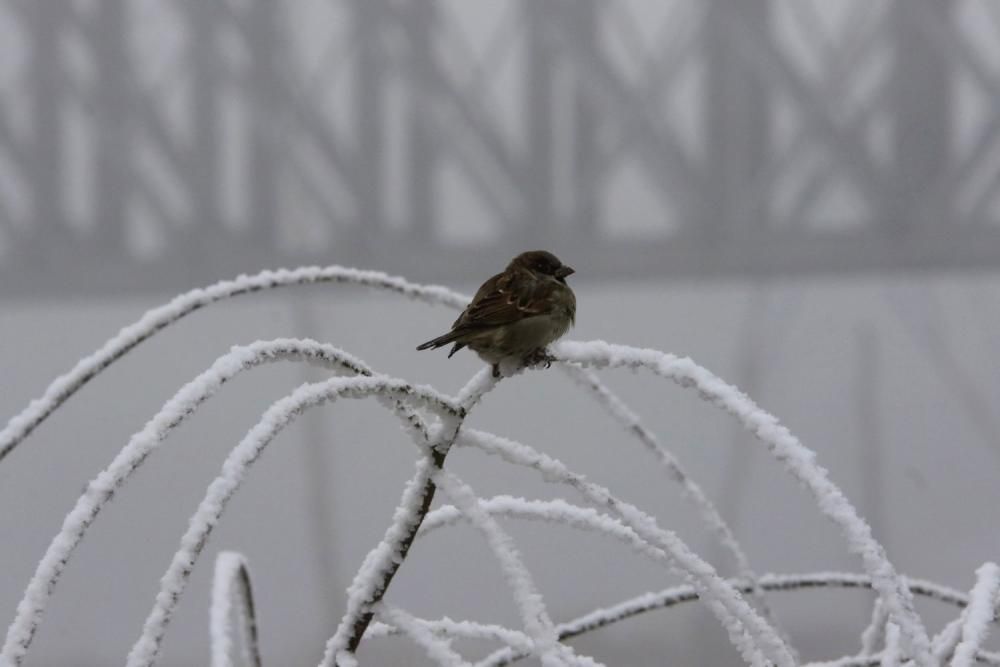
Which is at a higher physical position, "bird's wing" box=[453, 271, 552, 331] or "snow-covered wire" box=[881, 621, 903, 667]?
"bird's wing" box=[453, 271, 552, 331]

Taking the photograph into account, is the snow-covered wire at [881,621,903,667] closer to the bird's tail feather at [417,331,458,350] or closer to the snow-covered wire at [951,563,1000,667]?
the snow-covered wire at [951,563,1000,667]

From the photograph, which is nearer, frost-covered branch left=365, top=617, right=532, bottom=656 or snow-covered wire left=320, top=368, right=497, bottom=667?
snow-covered wire left=320, top=368, right=497, bottom=667

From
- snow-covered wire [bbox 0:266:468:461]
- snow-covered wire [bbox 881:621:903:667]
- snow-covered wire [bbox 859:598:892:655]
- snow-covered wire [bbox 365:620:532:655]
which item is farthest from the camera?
snow-covered wire [bbox 859:598:892:655]

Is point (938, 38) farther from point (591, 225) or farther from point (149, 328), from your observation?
point (149, 328)

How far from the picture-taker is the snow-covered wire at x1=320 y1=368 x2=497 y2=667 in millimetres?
1892

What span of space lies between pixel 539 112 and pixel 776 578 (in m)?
2.44

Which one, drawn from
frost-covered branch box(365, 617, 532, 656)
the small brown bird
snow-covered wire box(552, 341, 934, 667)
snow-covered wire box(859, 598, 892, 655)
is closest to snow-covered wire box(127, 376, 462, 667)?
the small brown bird

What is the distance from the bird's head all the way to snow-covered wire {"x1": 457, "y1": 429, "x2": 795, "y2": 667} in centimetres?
58

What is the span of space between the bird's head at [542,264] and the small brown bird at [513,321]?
11 cm

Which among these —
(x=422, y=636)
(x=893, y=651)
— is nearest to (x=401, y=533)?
(x=422, y=636)

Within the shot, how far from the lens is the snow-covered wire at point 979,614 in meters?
1.63

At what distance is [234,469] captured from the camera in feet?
5.12

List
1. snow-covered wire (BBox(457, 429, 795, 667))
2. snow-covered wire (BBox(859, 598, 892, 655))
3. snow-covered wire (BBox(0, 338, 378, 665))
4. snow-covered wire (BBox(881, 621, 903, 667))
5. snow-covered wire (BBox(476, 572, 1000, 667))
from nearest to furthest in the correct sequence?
1. snow-covered wire (BBox(0, 338, 378, 665))
2. snow-covered wire (BBox(457, 429, 795, 667))
3. snow-covered wire (BBox(881, 621, 903, 667))
4. snow-covered wire (BBox(476, 572, 1000, 667))
5. snow-covered wire (BBox(859, 598, 892, 655))

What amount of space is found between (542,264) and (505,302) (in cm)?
31
